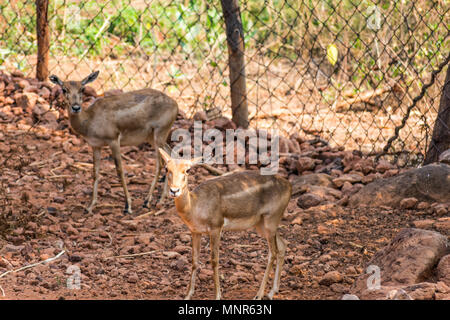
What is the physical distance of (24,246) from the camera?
6.27 meters

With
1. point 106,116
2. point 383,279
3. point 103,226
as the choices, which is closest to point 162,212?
point 103,226

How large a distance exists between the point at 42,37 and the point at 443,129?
18.1 feet

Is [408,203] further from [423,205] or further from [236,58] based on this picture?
[236,58]

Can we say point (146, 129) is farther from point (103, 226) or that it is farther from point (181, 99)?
point (181, 99)

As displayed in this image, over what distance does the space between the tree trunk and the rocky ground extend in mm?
538

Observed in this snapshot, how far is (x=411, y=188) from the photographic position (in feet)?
23.2

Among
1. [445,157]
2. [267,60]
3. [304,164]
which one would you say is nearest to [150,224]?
[304,164]

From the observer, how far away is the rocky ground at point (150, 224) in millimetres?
5586

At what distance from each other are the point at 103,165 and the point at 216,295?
3.89 meters

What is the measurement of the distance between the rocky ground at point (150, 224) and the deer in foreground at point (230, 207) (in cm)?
34

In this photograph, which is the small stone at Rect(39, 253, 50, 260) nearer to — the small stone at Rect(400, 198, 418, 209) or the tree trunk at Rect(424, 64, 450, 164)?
the small stone at Rect(400, 198, 418, 209)

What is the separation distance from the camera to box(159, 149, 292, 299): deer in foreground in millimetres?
5191

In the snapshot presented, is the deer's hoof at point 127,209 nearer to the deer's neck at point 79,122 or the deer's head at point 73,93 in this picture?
the deer's neck at point 79,122

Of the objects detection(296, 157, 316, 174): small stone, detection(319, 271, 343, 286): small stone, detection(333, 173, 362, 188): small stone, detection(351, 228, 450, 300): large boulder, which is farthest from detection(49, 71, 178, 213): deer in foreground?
detection(351, 228, 450, 300): large boulder
